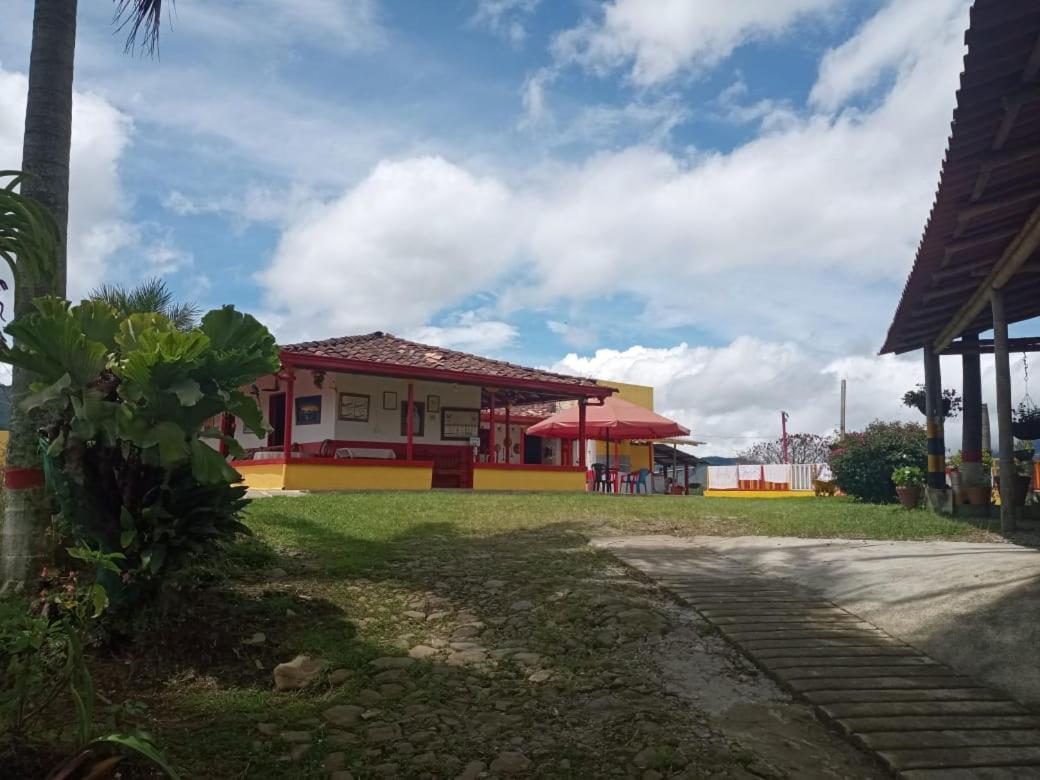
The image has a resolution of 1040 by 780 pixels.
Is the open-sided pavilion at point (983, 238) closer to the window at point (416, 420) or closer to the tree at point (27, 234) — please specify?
the tree at point (27, 234)

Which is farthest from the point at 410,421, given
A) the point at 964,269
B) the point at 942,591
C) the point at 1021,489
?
the point at 942,591

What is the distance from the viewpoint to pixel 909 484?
12.8 m

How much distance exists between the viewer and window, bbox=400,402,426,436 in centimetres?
1844

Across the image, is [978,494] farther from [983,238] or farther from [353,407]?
[353,407]

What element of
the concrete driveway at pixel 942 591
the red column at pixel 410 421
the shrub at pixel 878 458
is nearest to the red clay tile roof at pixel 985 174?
the concrete driveway at pixel 942 591

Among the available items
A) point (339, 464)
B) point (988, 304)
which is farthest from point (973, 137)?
point (339, 464)

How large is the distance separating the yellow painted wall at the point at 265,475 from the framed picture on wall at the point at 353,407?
2.07 metres

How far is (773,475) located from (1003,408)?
22946 mm

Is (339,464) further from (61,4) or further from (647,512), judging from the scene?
(61,4)

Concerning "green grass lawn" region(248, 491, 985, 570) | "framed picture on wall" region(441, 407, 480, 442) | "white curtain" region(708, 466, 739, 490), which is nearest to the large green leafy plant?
"green grass lawn" region(248, 491, 985, 570)

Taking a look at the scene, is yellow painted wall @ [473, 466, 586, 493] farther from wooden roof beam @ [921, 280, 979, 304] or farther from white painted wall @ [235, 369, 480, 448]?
wooden roof beam @ [921, 280, 979, 304]

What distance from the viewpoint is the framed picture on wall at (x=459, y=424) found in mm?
19062

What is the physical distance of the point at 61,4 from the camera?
217 inches

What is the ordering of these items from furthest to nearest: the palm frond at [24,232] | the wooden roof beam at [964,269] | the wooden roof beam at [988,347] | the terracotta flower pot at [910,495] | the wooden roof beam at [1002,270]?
the terracotta flower pot at [910,495], the wooden roof beam at [988,347], the wooden roof beam at [964,269], the wooden roof beam at [1002,270], the palm frond at [24,232]
